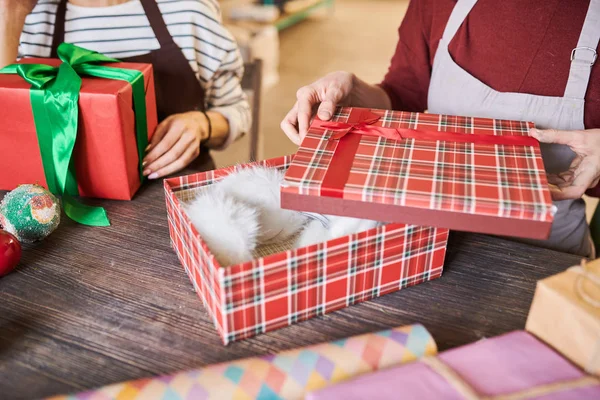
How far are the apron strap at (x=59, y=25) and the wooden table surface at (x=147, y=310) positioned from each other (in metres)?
0.65

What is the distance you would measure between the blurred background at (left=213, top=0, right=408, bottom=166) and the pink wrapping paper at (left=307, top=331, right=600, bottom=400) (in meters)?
2.24

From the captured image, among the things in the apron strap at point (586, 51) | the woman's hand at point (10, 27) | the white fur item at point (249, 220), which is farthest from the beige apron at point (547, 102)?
the woman's hand at point (10, 27)

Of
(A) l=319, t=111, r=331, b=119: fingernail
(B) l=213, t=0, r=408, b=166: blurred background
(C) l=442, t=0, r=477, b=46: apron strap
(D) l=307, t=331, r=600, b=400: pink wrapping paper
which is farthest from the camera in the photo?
(B) l=213, t=0, r=408, b=166: blurred background

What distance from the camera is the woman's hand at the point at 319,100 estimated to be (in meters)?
0.94

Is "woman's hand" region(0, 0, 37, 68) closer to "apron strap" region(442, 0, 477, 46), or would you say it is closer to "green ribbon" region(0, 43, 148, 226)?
"green ribbon" region(0, 43, 148, 226)

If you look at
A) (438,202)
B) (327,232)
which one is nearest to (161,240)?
(327,232)

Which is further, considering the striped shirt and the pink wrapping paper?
the striped shirt

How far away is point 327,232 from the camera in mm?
796

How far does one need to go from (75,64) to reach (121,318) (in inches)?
20.4

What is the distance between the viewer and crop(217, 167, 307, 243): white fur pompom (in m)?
0.83

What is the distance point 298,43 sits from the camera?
203 inches

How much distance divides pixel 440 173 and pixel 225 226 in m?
0.29

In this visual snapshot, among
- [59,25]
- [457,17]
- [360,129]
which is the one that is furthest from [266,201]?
[59,25]

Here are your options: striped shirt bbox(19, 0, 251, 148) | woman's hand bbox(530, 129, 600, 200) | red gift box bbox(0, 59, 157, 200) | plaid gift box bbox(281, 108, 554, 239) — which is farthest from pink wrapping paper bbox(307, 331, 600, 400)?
striped shirt bbox(19, 0, 251, 148)
